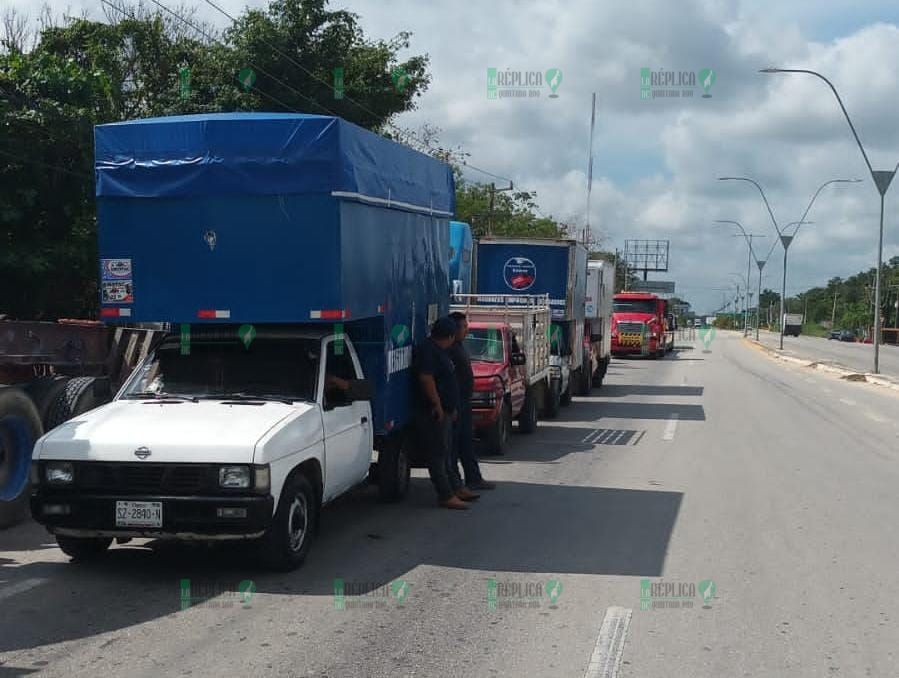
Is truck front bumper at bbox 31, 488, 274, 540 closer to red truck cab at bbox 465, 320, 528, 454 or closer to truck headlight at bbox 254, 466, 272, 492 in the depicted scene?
truck headlight at bbox 254, 466, 272, 492

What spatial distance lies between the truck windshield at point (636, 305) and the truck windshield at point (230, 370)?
39.7 m

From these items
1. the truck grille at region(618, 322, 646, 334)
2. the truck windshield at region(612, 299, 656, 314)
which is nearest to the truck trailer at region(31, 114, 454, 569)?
the truck grille at region(618, 322, 646, 334)

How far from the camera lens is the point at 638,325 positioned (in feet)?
147

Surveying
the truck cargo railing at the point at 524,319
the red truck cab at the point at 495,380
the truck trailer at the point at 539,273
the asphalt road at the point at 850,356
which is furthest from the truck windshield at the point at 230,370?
the asphalt road at the point at 850,356

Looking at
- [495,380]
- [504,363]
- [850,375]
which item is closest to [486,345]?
[504,363]

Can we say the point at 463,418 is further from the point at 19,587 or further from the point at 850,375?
the point at 850,375

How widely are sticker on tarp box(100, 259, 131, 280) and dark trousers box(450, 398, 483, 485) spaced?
12.0 feet

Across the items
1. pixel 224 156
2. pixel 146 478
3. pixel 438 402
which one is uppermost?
pixel 224 156

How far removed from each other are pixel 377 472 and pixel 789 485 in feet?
15.7

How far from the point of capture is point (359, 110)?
2486 centimetres

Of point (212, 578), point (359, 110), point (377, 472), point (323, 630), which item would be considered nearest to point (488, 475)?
point (377, 472)

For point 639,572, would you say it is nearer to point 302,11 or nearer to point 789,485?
point 789,485

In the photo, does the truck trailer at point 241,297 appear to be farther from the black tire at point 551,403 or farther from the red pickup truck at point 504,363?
the black tire at point 551,403

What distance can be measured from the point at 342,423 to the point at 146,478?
1895mm
